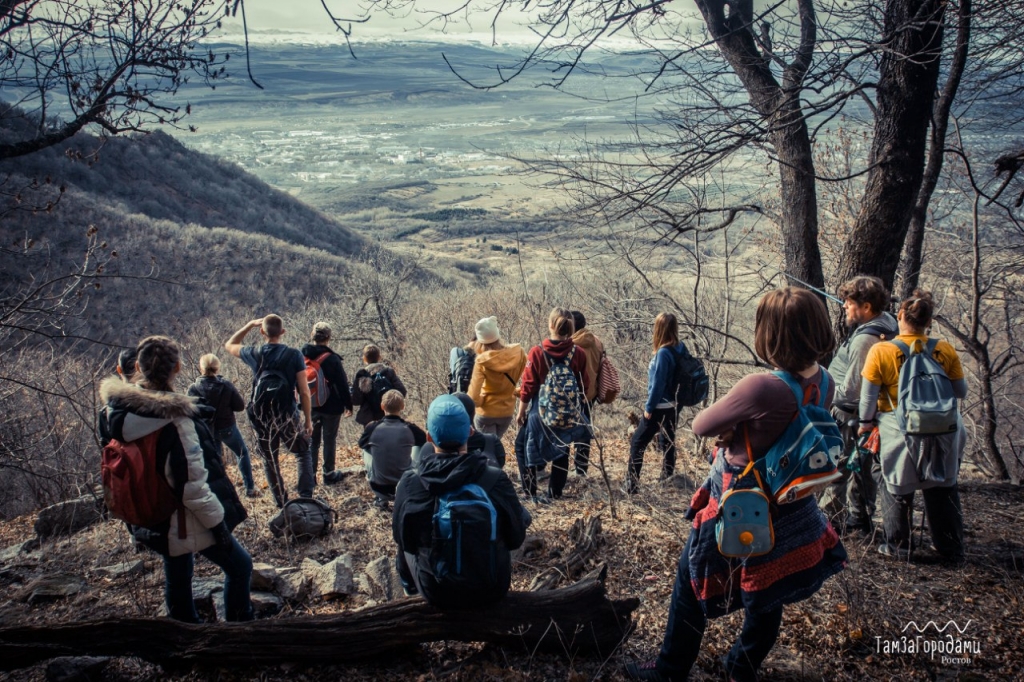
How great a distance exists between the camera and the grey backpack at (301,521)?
559 centimetres

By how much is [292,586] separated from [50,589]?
1792 millimetres

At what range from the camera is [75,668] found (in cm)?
316

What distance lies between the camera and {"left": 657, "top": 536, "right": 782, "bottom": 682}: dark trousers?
262 cm

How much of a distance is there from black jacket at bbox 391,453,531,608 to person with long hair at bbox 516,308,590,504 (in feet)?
7.46

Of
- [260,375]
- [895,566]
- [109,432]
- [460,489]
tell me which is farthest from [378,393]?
[895,566]

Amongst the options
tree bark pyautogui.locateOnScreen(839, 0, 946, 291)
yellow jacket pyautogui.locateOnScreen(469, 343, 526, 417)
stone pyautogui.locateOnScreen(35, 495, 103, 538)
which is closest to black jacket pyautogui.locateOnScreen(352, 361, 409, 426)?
yellow jacket pyautogui.locateOnScreen(469, 343, 526, 417)

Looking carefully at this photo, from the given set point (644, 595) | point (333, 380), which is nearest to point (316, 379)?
point (333, 380)

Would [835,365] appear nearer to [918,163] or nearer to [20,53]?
[918,163]

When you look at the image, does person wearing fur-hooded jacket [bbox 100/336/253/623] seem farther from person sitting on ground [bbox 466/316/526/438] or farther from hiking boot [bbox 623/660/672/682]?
person sitting on ground [bbox 466/316/526/438]

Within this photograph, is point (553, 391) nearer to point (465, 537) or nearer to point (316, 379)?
point (316, 379)

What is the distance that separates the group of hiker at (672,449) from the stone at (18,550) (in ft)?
6.58

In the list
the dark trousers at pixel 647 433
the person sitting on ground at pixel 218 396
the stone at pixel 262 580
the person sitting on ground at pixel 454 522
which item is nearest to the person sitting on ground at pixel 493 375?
the dark trousers at pixel 647 433

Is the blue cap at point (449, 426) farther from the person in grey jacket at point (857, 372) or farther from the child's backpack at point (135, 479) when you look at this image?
the person in grey jacket at point (857, 372)

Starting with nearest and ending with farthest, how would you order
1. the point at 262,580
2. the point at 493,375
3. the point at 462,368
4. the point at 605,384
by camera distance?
the point at 262,580
the point at 605,384
the point at 493,375
the point at 462,368
